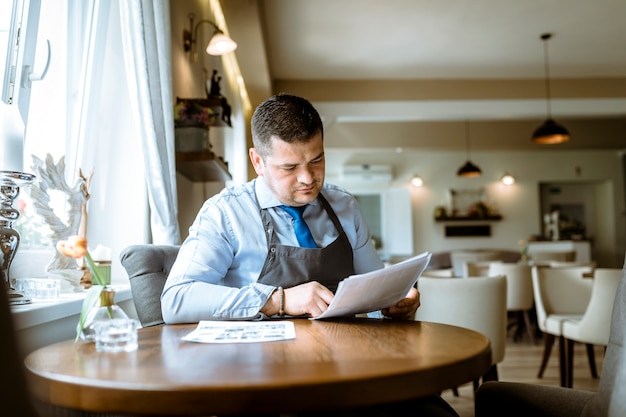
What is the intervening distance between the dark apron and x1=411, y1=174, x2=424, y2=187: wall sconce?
10.3 meters

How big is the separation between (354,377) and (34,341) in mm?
1050

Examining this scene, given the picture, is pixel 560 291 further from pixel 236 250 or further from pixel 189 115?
pixel 236 250

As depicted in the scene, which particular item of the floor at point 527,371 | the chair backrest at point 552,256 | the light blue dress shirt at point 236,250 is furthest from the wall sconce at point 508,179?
the light blue dress shirt at point 236,250

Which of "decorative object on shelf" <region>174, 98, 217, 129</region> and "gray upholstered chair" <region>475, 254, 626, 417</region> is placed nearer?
"gray upholstered chair" <region>475, 254, 626, 417</region>

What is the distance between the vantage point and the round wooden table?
2.60 ft

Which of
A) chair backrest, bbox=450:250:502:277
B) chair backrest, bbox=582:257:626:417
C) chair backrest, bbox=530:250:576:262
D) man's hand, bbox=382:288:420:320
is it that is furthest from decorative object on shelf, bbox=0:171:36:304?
chair backrest, bbox=530:250:576:262

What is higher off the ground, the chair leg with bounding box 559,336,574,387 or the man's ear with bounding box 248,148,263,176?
the man's ear with bounding box 248,148,263,176

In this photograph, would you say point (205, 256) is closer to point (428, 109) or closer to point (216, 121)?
point (216, 121)

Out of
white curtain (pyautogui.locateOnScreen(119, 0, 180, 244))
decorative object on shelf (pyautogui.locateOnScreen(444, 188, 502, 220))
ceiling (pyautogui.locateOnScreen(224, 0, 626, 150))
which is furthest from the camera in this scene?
decorative object on shelf (pyautogui.locateOnScreen(444, 188, 502, 220))

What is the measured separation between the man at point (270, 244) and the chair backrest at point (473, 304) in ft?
4.80

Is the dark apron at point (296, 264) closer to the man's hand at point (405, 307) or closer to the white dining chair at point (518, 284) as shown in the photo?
the man's hand at point (405, 307)

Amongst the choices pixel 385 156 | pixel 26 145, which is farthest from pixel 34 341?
A: pixel 385 156

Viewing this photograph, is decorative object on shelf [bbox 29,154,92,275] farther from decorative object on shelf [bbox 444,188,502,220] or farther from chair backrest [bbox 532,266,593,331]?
decorative object on shelf [bbox 444,188,502,220]

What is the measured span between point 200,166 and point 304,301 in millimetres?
2045
